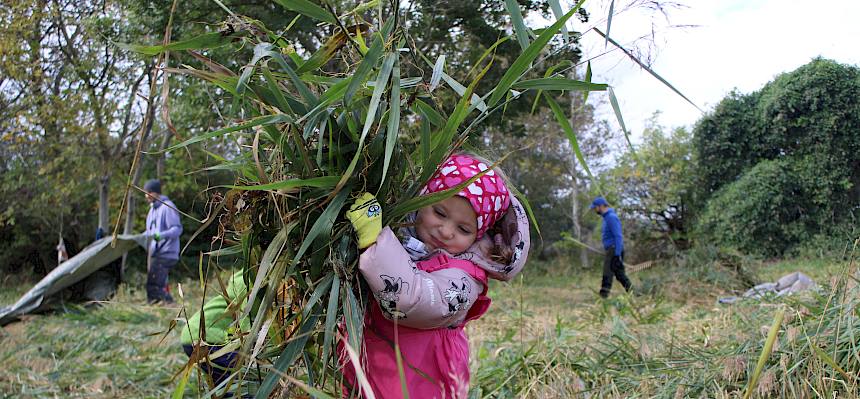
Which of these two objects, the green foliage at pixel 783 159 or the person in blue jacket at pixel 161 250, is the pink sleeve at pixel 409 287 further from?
the green foliage at pixel 783 159

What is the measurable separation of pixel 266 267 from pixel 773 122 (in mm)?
13510

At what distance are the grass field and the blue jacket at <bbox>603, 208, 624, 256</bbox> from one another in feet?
6.25

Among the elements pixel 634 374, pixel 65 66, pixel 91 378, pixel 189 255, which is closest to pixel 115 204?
pixel 189 255

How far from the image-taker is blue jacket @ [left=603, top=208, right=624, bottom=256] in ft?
28.0

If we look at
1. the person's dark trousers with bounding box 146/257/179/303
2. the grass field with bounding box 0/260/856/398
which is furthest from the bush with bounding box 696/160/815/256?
the person's dark trousers with bounding box 146/257/179/303

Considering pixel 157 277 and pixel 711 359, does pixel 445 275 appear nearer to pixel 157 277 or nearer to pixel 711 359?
pixel 711 359

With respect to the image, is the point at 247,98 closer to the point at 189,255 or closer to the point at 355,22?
the point at 355,22

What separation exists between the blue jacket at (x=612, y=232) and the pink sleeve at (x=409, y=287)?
7.35 meters

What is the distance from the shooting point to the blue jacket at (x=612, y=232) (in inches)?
336

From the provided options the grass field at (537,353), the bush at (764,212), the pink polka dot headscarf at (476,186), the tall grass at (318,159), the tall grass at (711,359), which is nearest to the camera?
the tall grass at (318,159)

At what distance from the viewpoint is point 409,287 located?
1452 mm

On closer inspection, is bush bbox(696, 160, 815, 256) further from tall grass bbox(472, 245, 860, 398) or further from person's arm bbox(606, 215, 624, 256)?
tall grass bbox(472, 245, 860, 398)

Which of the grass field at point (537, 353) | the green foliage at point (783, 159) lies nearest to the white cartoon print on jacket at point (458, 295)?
the grass field at point (537, 353)

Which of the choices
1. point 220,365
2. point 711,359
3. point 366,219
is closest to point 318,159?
point 366,219
